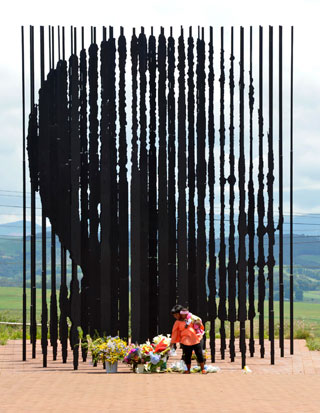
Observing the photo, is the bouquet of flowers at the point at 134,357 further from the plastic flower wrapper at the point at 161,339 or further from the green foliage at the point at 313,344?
the green foliage at the point at 313,344

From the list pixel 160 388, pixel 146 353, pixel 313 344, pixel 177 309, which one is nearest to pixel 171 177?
pixel 177 309

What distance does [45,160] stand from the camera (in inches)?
522

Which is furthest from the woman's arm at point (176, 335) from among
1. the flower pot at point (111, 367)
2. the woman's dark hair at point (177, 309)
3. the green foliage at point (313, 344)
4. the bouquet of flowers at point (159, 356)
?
the green foliage at point (313, 344)

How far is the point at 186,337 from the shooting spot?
11797mm

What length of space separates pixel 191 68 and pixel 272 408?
634cm

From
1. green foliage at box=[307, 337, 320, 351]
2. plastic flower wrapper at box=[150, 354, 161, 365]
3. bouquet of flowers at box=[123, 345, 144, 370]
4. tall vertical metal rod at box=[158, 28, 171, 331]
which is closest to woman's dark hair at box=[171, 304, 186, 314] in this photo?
plastic flower wrapper at box=[150, 354, 161, 365]

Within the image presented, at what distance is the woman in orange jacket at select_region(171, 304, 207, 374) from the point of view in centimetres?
1180

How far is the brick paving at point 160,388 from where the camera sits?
27.2ft

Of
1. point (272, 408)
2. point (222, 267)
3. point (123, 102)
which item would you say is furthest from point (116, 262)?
point (272, 408)

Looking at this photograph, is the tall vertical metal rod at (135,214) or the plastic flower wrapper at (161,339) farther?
the tall vertical metal rod at (135,214)

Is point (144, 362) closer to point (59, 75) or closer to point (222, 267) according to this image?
point (222, 267)

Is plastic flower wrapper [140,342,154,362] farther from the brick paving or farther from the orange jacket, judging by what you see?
the orange jacket

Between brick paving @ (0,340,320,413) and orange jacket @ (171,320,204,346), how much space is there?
0.48 meters

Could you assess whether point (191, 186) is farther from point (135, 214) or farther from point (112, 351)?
point (112, 351)
